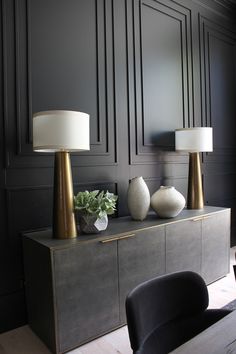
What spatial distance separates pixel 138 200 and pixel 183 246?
52 centimetres

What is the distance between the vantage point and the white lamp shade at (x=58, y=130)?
1672mm

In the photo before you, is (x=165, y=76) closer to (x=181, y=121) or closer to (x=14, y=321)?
(x=181, y=121)

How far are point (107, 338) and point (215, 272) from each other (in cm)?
126

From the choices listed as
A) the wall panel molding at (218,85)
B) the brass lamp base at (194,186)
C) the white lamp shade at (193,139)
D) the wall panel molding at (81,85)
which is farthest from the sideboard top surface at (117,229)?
the wall panel molding at (218,85)

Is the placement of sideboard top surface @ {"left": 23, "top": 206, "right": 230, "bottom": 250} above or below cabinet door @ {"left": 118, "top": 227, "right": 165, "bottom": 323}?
above

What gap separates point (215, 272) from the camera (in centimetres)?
262

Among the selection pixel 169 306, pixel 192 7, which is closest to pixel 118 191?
pixel 169 306

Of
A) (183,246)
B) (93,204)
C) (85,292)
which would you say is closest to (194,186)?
(183,246)

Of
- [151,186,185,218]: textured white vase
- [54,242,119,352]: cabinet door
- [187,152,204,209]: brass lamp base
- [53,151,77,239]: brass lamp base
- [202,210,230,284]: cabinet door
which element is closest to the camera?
[54,242,119,352]: cabinet door

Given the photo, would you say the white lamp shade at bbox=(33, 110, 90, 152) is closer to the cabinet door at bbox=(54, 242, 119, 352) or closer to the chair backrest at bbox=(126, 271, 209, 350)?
the cabinet door at bbox=(54, 242, 119, 352)

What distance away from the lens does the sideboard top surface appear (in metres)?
1.70

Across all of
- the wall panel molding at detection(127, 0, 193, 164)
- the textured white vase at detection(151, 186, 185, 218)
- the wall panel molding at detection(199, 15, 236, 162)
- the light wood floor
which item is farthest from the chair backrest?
the wall panel molding at detection(199, 15, 236, 162)

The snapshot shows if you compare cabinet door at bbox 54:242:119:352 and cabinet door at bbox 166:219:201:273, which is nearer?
cabinet door at bbox 54:242:119:352

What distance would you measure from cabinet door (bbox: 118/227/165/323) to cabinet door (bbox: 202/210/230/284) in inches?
22.2
